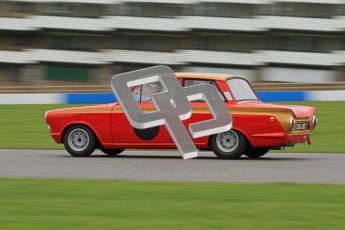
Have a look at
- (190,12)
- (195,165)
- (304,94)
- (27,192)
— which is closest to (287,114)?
(195,165)

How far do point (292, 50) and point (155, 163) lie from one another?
4184 centimetres

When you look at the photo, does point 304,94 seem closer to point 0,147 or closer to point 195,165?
point 0,147

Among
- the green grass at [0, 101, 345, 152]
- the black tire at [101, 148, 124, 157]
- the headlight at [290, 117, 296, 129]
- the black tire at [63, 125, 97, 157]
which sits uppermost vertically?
the headlight at [290, 117, 296, 129]

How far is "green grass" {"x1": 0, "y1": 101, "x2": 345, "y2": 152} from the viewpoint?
702 inches

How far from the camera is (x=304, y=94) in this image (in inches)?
1190

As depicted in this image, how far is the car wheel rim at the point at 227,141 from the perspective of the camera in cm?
1356

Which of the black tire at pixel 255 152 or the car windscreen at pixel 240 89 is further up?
the car windscreen at pixel 240 89

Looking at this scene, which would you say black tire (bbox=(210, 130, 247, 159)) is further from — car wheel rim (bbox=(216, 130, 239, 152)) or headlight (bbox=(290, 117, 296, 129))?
headlight (bbox=(290, 117, 296, 129))

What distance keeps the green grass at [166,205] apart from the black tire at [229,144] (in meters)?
3.54

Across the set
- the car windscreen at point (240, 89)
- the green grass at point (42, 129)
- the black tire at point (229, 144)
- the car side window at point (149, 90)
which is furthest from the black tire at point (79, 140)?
the green grass at point (42, 129)

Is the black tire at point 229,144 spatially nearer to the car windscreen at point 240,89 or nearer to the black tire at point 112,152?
the car windscreen at point 240,89

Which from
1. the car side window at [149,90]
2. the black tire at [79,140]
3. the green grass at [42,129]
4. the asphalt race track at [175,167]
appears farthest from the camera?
the green grass at [42,129]

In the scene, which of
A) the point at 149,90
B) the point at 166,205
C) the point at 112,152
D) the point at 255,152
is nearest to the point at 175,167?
the point at 149,90

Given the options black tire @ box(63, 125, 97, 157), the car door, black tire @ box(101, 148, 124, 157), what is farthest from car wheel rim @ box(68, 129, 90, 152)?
the car door
